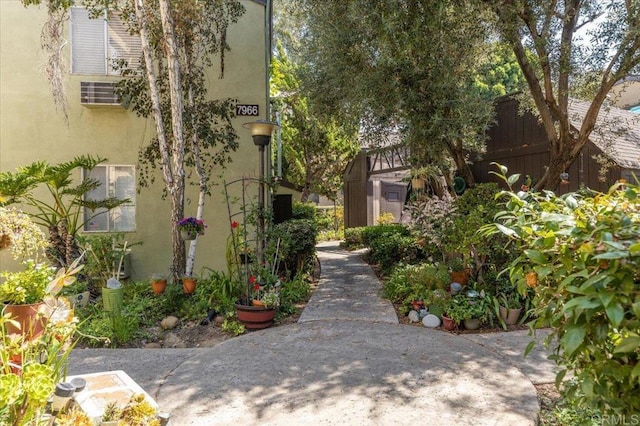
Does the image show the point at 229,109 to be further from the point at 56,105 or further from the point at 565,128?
the point at 565,128

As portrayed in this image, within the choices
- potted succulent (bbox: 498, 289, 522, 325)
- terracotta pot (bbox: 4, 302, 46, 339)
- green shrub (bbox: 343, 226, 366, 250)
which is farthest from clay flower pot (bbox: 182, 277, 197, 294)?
green shrub (bbox: 343, 226, 366, 250)

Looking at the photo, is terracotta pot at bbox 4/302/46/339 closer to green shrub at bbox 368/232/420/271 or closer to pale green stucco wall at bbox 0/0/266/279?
pale green stucco wall at bbox 0/0/266/279

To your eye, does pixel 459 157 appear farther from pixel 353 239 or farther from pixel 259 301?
pixel 353 239

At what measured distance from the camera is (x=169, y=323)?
5223mm

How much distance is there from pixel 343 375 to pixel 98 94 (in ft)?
20.6

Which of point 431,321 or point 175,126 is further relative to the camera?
point 175,126

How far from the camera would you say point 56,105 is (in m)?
7.08

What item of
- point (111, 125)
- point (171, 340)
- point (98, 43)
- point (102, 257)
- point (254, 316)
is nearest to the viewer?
point (171, 340)

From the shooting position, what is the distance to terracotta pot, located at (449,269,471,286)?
591cm

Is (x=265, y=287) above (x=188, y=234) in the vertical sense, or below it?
below

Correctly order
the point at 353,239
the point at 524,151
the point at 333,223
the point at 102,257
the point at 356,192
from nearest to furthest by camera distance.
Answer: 1. the point at 102,257
2. the point at 524,151
3. the point at 353,239
4. the point at 356,192
5. the point at 333,223

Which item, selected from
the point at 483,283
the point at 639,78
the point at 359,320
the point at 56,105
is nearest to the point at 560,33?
the point at 639,78

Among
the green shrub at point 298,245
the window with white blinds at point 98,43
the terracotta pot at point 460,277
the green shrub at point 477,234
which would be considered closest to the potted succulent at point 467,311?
the terracotta pot at point 460,277

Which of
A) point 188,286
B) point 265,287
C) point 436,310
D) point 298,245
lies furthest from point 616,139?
point 188,286
